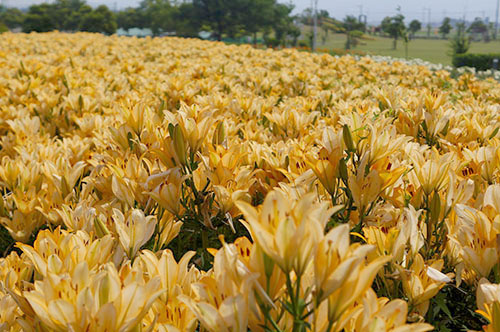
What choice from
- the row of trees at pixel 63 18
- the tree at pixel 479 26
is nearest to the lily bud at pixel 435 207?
the row of trees at pixel 63 18

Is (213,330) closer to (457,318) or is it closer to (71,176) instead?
(457,318)

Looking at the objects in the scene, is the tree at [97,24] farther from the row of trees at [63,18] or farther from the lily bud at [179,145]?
the lily bud at [179,145]

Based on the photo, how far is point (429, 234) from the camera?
1.32 m

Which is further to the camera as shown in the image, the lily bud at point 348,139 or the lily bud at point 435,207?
the lily bud at point 348,139

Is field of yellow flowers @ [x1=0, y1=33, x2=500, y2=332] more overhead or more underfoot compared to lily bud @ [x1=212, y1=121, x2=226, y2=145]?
more underfoot

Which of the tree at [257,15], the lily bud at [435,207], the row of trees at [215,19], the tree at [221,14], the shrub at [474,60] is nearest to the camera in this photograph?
the lily bud at [435,207]

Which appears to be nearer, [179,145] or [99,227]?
[99,227]

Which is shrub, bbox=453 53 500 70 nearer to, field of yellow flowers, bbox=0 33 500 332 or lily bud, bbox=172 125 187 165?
field of yellow flowers, bbox=0 33 500 332

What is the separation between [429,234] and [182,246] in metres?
0.95

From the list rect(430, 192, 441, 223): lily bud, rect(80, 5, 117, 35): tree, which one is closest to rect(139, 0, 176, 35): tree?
rect(80, 5, 117, 35): tree

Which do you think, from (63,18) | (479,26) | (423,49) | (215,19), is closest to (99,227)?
(215,19)

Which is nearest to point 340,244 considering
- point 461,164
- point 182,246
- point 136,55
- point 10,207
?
point 461,164

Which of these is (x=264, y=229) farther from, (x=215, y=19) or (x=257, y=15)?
(x=215, y=19)

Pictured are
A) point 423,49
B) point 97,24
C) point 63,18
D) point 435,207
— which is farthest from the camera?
point 63,18
